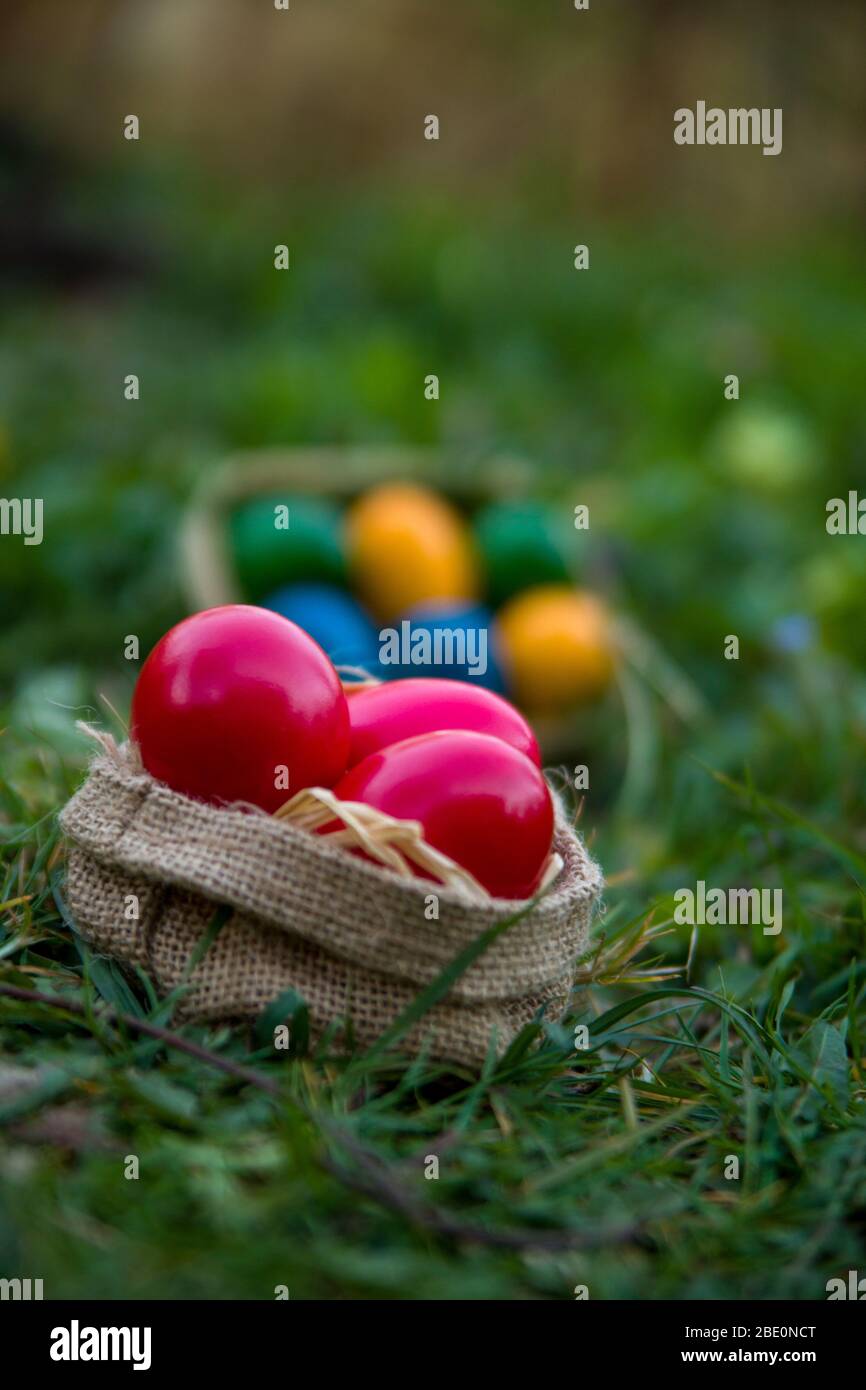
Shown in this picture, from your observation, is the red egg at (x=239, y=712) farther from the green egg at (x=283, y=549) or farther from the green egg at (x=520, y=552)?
the green egg at (x=520, y=552)

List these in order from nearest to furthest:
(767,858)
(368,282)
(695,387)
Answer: (767,858)
(695,387)
(368,282)

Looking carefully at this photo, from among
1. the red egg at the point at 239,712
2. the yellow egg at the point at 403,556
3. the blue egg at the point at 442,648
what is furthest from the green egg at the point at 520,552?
the red egg at the point at 239,712

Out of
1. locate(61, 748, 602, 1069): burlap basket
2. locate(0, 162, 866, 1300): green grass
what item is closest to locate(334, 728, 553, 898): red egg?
locate(61, 748, 602, 1069): burlap basket

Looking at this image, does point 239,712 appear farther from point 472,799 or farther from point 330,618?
point 330,618

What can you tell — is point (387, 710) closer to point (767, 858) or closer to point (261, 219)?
point (767, 858)

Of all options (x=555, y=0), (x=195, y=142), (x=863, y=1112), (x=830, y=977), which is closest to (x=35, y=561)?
(x=830, y=977)

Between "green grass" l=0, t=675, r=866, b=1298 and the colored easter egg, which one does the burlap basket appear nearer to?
"green grass" l=0, t=675, r=866, b=1298

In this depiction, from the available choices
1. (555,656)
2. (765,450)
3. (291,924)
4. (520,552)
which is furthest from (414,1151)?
(765,450)
